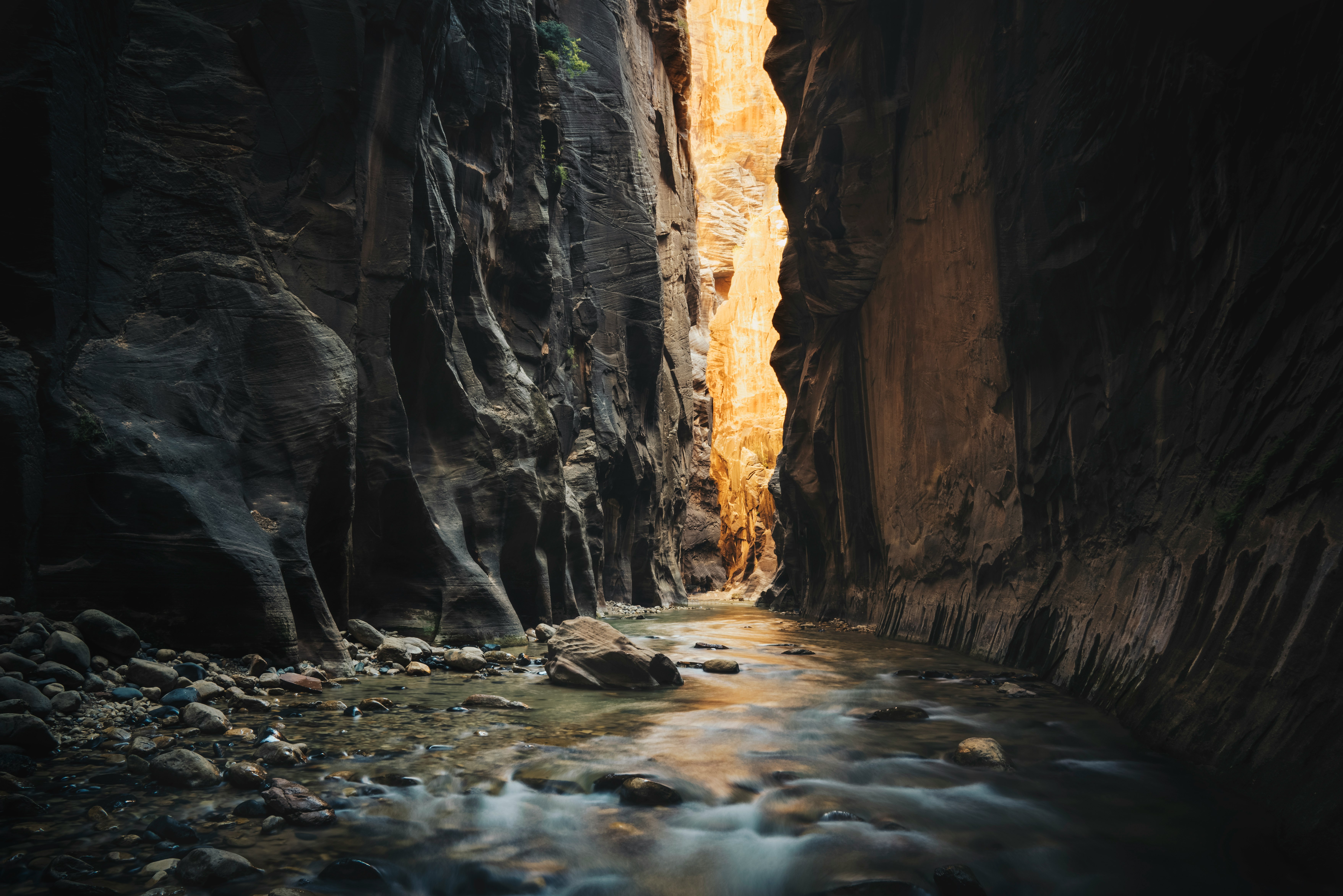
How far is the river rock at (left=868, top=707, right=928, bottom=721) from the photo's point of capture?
702cm

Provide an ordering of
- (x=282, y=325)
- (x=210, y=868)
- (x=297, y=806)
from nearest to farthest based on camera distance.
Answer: (x=210, y=868) → (x=297, y=806) → (x=282, y=325)

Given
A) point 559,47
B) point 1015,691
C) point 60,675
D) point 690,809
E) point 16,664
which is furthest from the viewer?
point 559,47

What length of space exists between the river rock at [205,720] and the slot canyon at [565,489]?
0.03 m

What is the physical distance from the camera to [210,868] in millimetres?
3131

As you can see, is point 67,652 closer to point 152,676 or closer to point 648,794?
point 152,676

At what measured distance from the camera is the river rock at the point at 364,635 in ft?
32.6

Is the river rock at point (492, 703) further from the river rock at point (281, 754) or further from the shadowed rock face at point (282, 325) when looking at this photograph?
the river rock at point (281, 754)

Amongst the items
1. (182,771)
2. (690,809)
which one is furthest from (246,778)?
(690,809)

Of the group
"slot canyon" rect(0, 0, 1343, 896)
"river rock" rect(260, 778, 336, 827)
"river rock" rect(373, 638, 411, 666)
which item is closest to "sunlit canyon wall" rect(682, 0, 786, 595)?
"slot canyon" rect(0, 0, 1343, 896)

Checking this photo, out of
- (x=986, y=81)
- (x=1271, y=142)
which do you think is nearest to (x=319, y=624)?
(x=1271, y=142)

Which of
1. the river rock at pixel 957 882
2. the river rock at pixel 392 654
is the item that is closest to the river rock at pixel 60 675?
the river rock at pixel 392 654

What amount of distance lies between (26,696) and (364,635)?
17.7 feet

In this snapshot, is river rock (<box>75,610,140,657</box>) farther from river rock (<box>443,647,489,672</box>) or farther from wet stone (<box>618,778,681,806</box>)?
wet stone (<box>618,778,681,806</box>)

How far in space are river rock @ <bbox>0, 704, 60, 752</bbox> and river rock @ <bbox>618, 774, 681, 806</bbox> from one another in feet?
9.98
